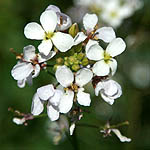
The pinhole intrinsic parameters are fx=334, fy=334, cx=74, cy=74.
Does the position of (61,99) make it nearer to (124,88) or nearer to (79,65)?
(79,65)

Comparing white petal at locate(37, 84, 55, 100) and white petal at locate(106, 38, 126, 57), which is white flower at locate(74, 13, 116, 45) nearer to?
white petal at locate(106, 38, 126, 57)

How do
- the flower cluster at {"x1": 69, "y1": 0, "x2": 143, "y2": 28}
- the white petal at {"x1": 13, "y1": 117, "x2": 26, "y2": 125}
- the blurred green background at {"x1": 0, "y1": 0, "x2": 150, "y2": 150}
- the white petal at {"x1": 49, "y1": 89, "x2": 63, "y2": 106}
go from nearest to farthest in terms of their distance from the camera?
the white petal at {"x1": 49, "y1": 89, "x2": 63, "y2": 106}, the white petal at {"x1": 13, "y1": 117, "x2": 26, "y2": 125}, the blurred green background at {"x1": 0, "y1": 0, "x2": 150, "y2": 150}, the flower cluster at {"x1": 69, "y1": 0, "x2": 143, "y2": 28}

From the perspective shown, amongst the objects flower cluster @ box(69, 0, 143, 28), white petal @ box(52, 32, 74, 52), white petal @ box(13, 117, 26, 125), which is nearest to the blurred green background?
flower cluster @ box(69, 0, 143, 28)

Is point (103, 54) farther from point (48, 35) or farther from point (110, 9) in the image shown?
point (110, 9)

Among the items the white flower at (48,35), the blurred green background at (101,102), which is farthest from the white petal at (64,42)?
the blurred green background at (101,102)

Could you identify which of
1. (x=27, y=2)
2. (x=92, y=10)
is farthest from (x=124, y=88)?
(x=27, y=2)

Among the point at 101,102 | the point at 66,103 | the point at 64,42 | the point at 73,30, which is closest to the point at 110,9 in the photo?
the point at 101,102

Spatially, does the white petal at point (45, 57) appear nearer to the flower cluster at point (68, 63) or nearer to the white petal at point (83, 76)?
the flower cluster at point (68, 63)
